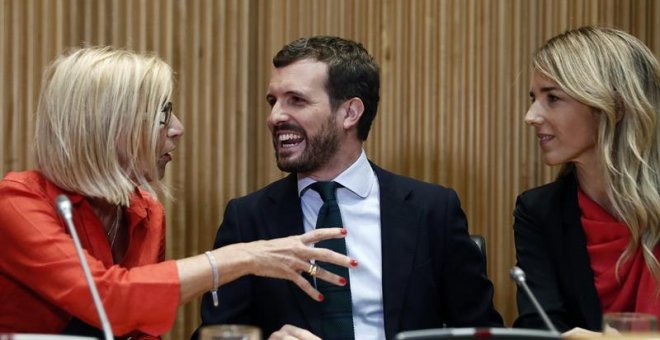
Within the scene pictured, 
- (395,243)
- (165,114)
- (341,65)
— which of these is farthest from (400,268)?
(165,114)

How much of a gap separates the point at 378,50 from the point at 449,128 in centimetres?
40

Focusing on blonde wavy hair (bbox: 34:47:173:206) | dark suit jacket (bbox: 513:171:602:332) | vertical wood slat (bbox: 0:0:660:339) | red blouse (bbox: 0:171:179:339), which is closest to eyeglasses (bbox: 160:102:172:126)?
blonde wavy hair (bbox: 34:47:173:206)

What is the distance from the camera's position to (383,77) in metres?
3.87

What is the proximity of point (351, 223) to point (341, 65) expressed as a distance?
514mm

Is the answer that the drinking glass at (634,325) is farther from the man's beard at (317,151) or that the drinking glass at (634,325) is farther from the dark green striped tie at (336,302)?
the man's beard at (317,151)

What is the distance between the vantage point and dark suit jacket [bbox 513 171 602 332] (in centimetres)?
305

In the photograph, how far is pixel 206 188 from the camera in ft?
12.0

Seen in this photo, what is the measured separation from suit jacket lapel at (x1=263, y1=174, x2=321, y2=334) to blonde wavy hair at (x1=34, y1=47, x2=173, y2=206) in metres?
0.42

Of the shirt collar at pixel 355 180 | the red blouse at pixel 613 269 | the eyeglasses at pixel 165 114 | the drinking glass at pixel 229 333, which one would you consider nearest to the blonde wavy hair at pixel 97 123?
the eyeglasses at pixel 165 114

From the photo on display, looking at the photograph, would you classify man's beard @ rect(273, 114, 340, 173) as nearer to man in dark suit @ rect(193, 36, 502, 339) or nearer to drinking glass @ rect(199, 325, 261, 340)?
man in dark suit @ rect(193, 36, 502, 339)

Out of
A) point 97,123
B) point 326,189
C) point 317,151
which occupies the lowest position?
point 326,189

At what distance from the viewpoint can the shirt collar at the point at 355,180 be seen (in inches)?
124

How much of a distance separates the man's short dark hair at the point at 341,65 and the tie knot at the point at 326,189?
261 mm

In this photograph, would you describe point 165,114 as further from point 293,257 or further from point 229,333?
point 229,333
